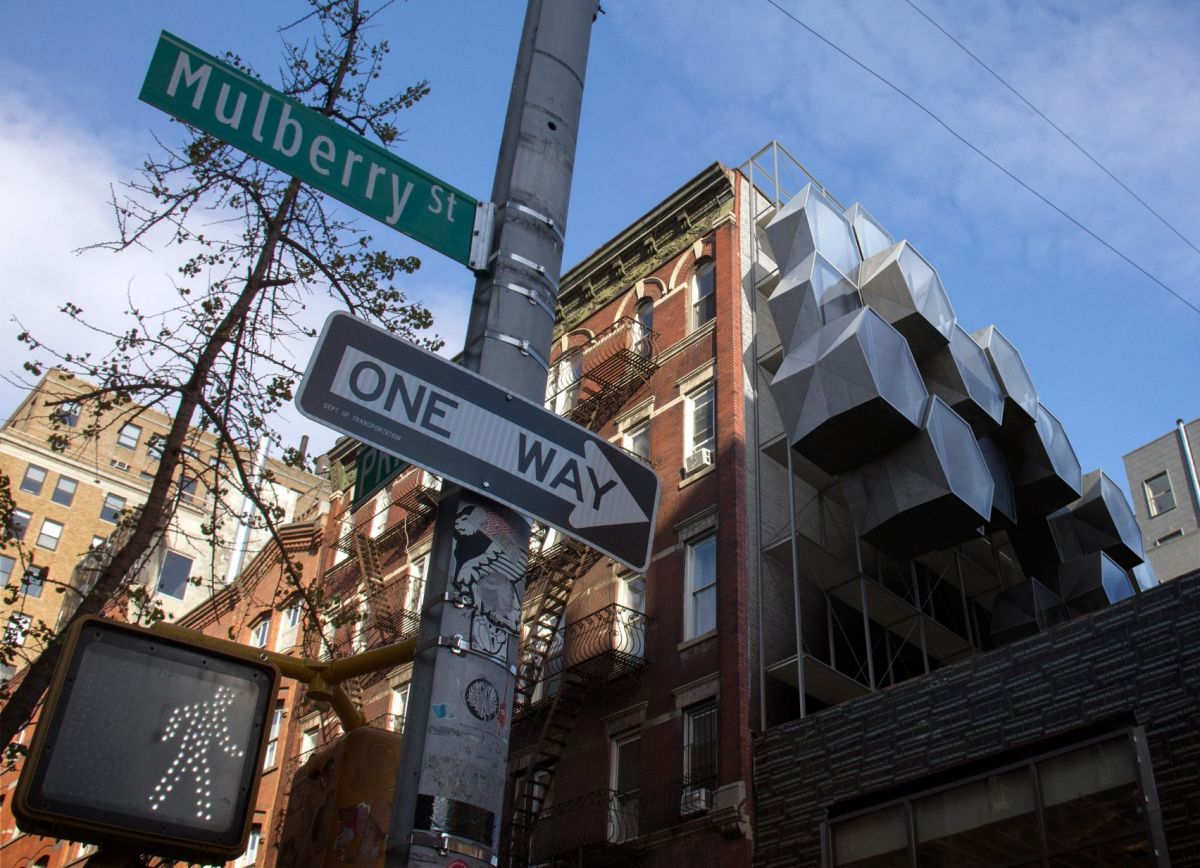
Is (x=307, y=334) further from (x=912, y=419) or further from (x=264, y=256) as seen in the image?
(x=912, y=419)

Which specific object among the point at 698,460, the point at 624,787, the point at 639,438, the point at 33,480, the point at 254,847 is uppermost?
the point at 33,480

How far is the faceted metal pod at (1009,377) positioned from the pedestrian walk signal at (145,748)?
79.7ft

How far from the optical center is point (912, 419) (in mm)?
21266

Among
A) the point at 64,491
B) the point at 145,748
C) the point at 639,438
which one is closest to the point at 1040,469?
the point at 639,438

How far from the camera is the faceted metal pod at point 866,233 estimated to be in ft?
87.8

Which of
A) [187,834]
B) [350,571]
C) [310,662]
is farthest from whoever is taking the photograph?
[350,571]

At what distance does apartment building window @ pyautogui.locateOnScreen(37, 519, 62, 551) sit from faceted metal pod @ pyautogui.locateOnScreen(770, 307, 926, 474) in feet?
195

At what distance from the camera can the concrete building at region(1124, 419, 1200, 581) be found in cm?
5653

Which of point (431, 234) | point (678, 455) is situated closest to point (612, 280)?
point (678, 455)

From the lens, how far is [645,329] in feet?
94.8

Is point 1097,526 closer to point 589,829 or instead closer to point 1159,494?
point 589,829

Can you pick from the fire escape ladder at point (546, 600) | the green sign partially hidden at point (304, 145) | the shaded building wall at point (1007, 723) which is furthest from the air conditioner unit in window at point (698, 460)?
the green sign partially hidden at point (304, 145)

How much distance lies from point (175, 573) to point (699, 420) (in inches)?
1737

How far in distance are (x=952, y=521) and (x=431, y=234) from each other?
59.6ft
